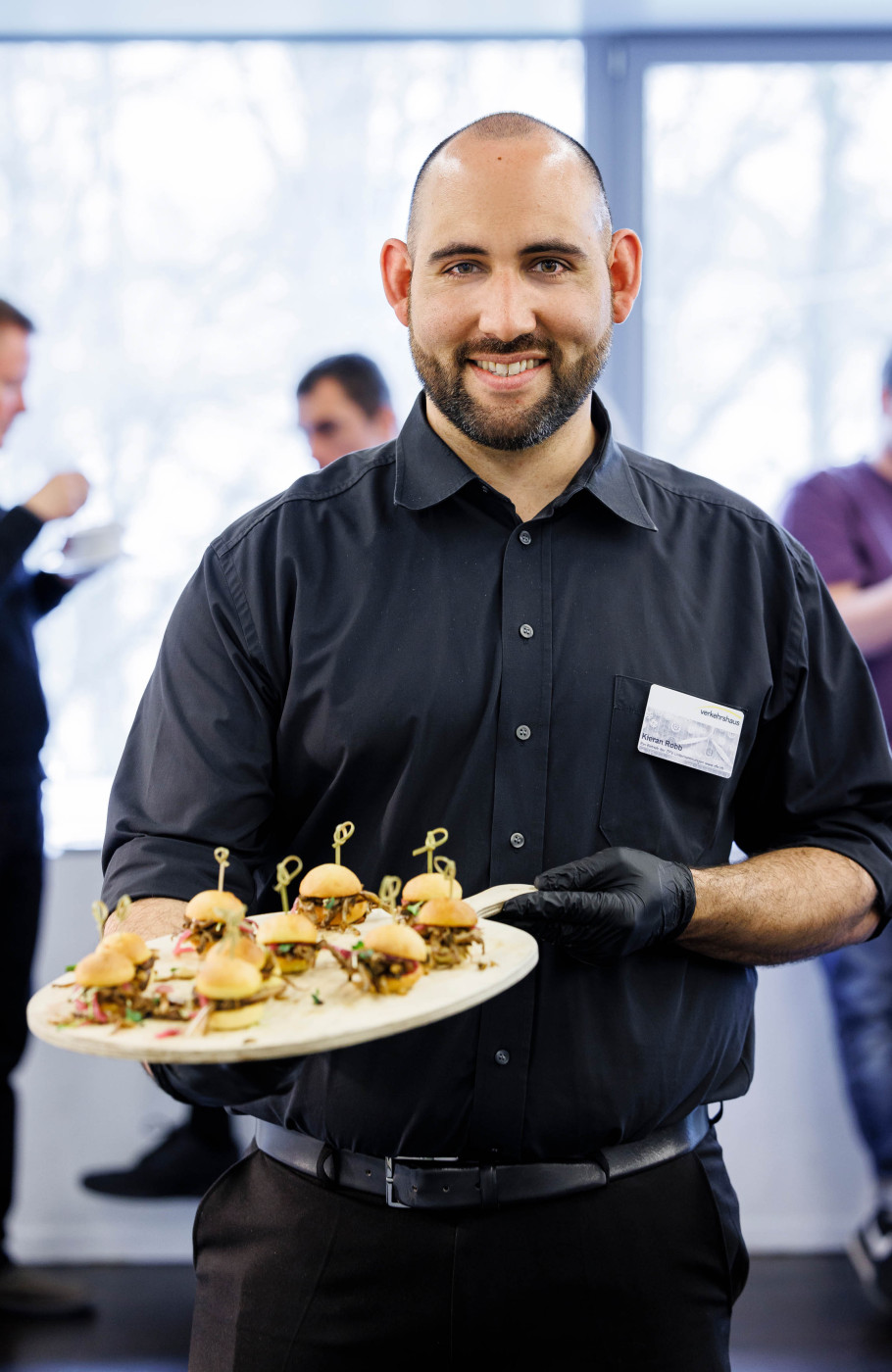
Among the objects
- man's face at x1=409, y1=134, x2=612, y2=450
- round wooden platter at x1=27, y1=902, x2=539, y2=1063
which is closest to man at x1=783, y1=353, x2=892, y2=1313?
man's face at x1=409, y1=134, x2=612, y2=450

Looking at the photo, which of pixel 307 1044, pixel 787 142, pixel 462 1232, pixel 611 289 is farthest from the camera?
pixel 787 142

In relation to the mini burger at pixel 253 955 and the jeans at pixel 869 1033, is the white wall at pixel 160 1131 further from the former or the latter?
the mini burger at pixel 253 955

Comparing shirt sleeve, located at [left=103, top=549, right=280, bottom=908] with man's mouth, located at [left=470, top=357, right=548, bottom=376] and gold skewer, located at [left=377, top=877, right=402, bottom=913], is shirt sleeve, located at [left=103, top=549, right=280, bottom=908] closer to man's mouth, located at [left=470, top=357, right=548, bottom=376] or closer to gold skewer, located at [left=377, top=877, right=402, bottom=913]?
gold skewer, located at [left=377, top=877, right=402, bottom=913]

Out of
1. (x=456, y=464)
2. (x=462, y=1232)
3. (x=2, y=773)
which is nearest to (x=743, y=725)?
(x=456, y=464)

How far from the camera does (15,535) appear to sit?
8.63ft

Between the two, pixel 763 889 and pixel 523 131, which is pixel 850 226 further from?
pixel 763 889

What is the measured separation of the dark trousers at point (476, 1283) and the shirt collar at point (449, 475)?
0.67 metres

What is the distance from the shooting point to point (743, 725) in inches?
49.8

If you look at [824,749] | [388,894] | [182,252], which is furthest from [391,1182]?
[182,252]

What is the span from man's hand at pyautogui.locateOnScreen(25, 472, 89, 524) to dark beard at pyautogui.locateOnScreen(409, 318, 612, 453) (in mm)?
1621

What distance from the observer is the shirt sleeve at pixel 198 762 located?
116cm

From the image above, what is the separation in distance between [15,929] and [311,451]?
1.24 m

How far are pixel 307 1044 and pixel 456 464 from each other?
663mm

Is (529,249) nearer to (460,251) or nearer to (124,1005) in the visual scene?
(460,251)
